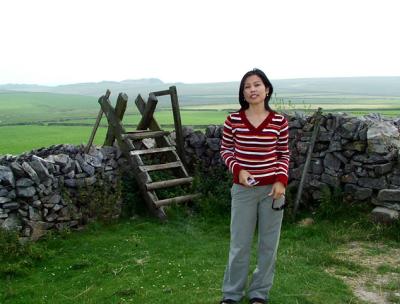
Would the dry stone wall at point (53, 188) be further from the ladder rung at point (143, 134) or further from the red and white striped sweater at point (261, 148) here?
the red and white striped sweater at point (261, 148)

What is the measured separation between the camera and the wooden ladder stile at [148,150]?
891 cm

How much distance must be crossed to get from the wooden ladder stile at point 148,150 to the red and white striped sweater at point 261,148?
4393mm

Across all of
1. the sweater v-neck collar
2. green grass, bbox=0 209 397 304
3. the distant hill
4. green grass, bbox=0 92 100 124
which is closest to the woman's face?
the sweater v-neck collar

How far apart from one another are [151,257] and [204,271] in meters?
1.07

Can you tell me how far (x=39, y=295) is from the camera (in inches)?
232

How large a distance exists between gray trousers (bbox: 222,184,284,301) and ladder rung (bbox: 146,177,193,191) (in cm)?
425

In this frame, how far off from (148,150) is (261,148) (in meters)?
5.14

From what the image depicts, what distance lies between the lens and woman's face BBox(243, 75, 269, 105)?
14.9ft

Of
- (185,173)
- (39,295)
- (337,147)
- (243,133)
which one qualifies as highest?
(243,133)

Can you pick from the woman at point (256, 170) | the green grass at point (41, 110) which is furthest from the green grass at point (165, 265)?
the green grass at point (41, 110)

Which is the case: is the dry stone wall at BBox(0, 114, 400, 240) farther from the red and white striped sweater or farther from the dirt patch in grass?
the red and white striped sweater

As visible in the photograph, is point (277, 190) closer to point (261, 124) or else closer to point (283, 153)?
point (283, 153)

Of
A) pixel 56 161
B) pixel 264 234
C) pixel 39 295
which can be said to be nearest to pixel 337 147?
pixel 264 234

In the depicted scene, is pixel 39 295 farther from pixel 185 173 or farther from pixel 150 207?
pixel 185 173
